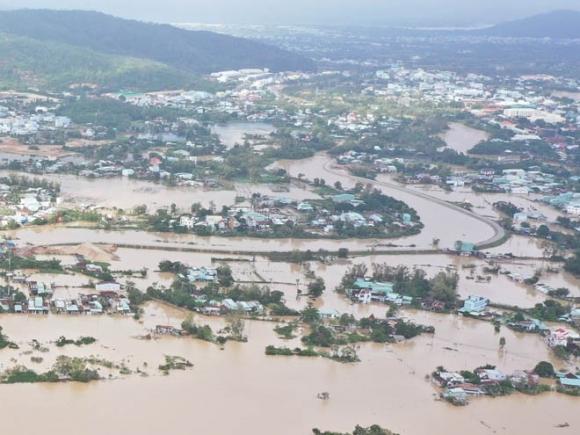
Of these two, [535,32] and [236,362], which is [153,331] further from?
[535,32]

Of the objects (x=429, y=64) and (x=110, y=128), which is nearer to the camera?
(x=110, y=128)

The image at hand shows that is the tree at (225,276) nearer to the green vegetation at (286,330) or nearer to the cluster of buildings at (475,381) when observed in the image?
the green vegetation at (286,330)

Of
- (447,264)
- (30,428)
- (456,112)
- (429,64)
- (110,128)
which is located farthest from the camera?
(429,64)

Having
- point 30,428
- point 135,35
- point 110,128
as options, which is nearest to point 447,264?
point 30,428

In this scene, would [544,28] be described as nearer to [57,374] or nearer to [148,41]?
[148,41]

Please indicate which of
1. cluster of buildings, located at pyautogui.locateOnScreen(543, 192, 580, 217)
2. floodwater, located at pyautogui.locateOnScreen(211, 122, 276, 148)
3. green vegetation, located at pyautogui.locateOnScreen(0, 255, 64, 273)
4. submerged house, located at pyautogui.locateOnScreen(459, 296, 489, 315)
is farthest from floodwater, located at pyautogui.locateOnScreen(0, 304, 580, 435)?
floodwater, located at pyautogui.locateOnScreen(211, 122, 276, 148)

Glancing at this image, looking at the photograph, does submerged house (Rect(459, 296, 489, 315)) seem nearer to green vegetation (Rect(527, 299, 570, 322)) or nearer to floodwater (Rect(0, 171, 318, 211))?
green vegetation (Rect(527, 299, 570, 322))
